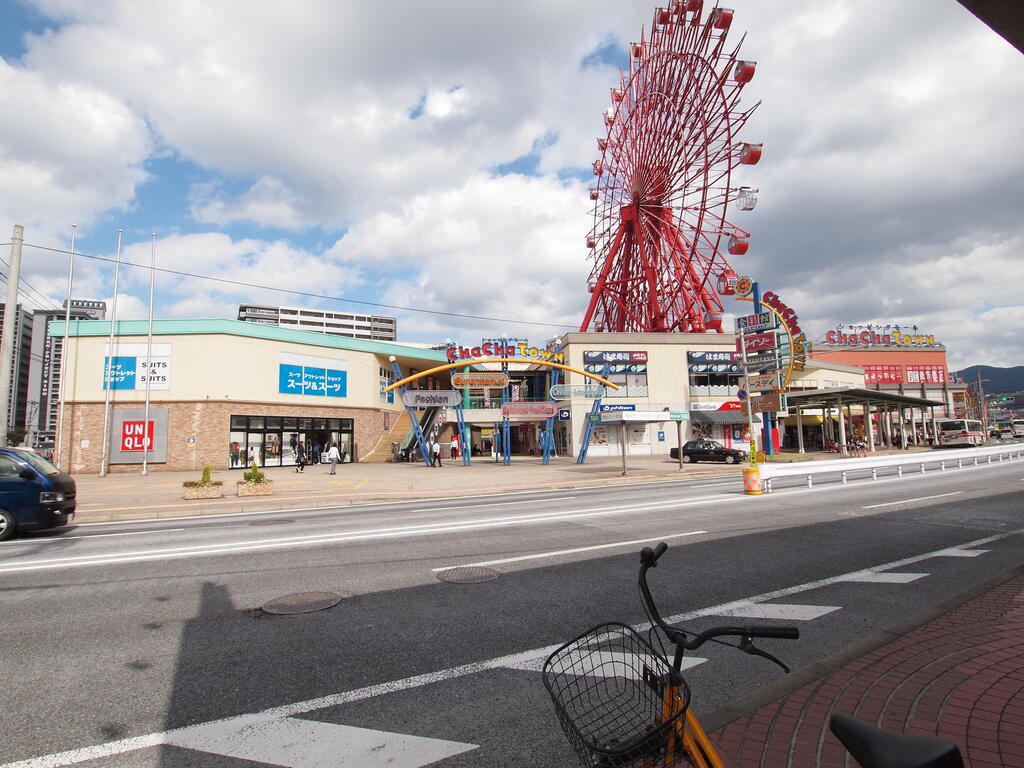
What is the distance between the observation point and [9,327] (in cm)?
1488

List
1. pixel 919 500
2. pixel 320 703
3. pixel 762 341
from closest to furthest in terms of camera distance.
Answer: pixel 320 703
pixel 919 500
pixel 762 341

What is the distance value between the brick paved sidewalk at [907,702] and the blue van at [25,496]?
43.1ft

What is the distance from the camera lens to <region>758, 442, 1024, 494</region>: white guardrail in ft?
59.0

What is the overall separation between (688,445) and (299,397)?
86.6 ft

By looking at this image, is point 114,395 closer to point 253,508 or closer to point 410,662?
point 253,508

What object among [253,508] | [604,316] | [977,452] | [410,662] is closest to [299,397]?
[253,508]

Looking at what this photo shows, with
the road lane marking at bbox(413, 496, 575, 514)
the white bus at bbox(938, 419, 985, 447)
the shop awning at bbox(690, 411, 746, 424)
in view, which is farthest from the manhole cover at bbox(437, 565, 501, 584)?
the white bus at bbox(938, 419, 985, 447)

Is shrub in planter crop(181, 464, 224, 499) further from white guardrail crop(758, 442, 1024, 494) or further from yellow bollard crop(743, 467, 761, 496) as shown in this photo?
white guardrail crop(758, 442, 1024, 494)

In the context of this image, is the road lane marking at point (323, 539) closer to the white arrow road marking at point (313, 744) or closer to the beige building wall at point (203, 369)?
the white arrow road marking at point (313, 744)

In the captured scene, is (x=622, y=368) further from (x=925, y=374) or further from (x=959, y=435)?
(x=925, y=374)

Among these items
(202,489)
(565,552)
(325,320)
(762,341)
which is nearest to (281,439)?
(202,489)

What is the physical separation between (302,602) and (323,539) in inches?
170

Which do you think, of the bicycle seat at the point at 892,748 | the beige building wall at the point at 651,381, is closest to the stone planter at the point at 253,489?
the bicycle seat at the point at 892,748

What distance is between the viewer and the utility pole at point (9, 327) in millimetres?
14555
